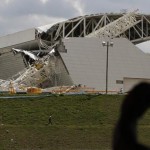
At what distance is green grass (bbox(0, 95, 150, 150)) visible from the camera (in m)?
28.7

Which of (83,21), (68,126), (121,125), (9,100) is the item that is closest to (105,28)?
(83,21)

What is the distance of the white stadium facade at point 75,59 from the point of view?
7600 cm

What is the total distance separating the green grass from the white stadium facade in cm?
2568

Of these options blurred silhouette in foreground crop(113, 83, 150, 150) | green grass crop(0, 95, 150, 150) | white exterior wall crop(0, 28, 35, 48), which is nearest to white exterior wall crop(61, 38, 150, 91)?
white exterior wall crop(0, 28, 35, 48)

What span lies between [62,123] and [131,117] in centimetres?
3477

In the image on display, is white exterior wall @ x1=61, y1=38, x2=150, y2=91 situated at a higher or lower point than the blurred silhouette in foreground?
higher

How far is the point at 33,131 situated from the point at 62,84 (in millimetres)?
44334

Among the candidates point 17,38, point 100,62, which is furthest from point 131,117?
point 17,38

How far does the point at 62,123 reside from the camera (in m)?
37.9

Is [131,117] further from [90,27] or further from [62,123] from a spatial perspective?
[90,27]

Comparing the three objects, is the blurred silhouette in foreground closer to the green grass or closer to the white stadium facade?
the green grass

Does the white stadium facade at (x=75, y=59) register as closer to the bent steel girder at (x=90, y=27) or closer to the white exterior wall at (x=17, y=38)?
the white exterior wall at (x=17, y=38)

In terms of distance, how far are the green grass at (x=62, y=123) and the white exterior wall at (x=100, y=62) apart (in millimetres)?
28795

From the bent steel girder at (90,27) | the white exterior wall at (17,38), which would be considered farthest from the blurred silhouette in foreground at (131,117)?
the bent steel girder at (90,27)
